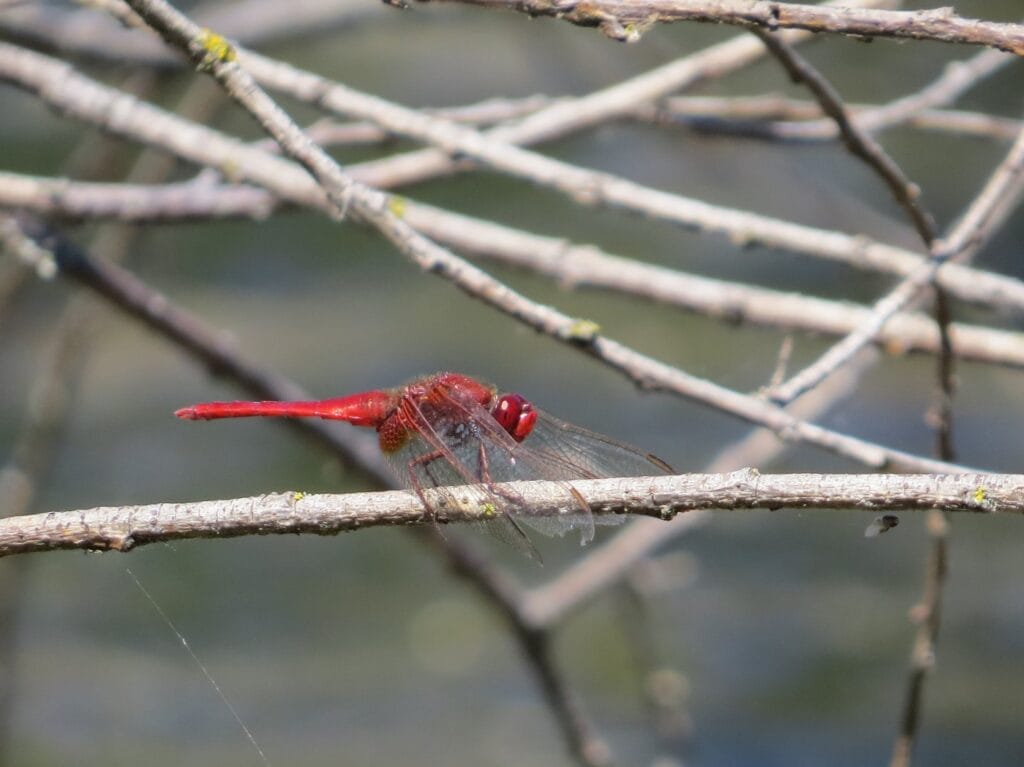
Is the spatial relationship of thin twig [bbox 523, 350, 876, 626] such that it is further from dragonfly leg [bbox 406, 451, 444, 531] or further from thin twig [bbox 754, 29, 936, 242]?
dragonfly leg [bbox 406, 451, 444, 531]

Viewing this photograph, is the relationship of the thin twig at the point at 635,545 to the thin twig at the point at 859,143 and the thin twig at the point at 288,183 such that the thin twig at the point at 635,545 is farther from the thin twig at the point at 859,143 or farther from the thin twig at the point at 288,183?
the thin twig at the point at 859,143

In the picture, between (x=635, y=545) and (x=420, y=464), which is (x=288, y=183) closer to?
(x=420, y=464)

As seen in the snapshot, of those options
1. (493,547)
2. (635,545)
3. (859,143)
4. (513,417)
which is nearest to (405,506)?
(513,417)

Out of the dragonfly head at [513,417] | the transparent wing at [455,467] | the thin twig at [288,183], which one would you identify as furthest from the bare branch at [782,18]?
the dragonfly head at [513,417]

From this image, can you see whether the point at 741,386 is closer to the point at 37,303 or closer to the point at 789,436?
the point at 37,303

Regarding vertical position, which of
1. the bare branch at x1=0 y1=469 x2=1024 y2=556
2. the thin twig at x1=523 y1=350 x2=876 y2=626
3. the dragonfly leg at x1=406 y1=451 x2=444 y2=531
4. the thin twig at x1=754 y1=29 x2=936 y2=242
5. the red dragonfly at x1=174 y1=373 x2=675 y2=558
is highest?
the thin twig at x1=754 y1=29 x2=936 y2=242

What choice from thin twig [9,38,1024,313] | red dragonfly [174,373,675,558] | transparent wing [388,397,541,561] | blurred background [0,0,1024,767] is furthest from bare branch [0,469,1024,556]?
blurred background [0,0,1024,767]

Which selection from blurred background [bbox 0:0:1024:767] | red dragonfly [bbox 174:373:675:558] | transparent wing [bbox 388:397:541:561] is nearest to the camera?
transparent wing [bbox 388:397:541:561]
